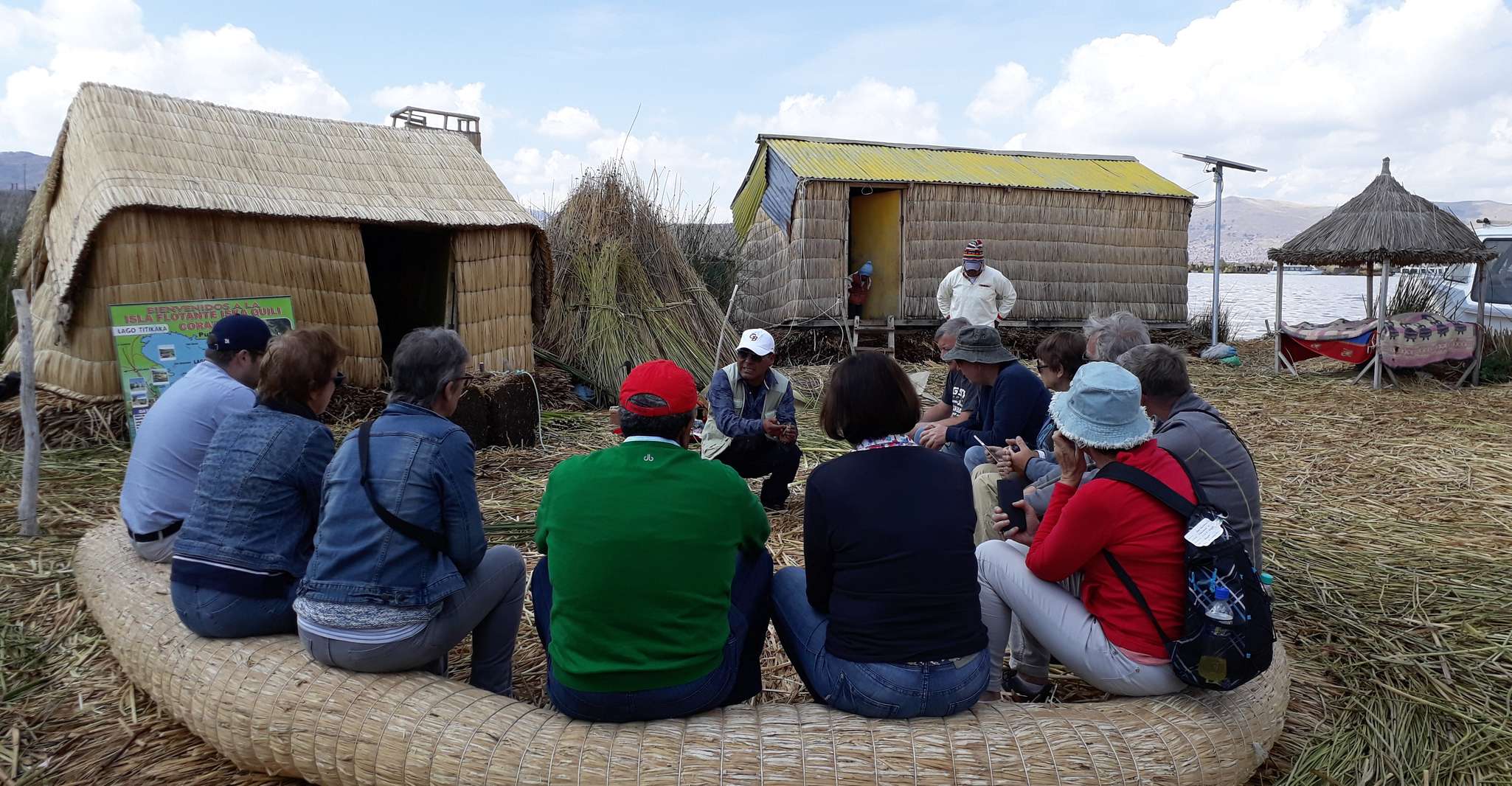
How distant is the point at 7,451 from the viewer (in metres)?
5.96

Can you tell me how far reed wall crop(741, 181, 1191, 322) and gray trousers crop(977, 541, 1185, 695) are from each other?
9805 millimetres

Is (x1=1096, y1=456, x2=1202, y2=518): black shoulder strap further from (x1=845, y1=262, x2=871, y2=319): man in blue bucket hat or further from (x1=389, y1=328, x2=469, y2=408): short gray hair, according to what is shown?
(x1=845, y1=262, x2=871, y2=319): man in blue bucket hat

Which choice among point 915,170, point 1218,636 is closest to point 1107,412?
point 1218,636

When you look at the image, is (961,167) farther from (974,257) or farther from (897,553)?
(897,553)

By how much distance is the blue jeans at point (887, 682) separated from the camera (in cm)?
243

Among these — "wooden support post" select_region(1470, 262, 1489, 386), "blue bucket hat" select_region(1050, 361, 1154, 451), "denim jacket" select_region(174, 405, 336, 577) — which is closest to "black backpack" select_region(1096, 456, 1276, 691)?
"blue bucket hat" select_region(1050, 361, 1154, 451)

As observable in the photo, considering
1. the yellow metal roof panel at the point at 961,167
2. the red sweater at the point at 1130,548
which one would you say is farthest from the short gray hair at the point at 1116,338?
the yellow metal roof panel at the point at 961,167

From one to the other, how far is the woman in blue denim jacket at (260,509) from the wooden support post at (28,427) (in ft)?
7.58

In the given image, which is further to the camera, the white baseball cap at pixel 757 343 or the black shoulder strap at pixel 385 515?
the white baseball cap at pixel 757 343

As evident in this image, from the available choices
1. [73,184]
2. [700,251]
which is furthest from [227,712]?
[700,251]

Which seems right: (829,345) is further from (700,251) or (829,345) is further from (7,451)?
(7,451)

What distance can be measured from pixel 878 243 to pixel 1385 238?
6.82 meters

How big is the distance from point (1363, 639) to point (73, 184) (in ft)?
27.6

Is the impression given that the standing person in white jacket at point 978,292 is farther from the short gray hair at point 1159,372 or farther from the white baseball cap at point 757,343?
the short gray hair at point 1159,372
